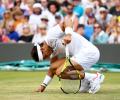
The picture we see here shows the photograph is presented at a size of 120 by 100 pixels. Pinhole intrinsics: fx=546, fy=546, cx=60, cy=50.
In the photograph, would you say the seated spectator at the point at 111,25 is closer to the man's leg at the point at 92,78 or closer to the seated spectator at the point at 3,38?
the seated spectator at the point at 3,38

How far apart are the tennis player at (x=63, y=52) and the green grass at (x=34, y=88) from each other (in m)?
0.36

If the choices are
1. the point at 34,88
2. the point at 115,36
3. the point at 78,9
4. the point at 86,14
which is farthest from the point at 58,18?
the point at 34,88

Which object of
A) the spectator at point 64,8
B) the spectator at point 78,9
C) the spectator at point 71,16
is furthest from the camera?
the spectator at point 64,8

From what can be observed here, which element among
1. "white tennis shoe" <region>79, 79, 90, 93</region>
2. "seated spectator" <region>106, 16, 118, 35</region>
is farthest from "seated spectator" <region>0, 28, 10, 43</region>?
"white tennis shoe" <region>79, 79, 90, 93</region>

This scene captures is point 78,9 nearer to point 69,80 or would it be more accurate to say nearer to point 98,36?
point 98,36

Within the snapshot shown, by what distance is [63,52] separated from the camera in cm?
1109

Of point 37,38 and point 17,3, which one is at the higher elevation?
point 17,3

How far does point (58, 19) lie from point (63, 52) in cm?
885

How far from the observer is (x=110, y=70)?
17.6 m

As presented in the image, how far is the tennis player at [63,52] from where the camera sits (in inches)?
424

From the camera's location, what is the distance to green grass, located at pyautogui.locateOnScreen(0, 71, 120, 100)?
1007 cm

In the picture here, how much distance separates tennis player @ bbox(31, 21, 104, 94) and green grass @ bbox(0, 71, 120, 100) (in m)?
0.36

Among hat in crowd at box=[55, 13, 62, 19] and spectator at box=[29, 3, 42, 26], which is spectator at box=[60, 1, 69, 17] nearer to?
hat in crowd at box=[55, 13, 62, 19]

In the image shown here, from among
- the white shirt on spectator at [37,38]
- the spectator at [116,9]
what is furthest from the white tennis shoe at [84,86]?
the spectator at [116,9]
